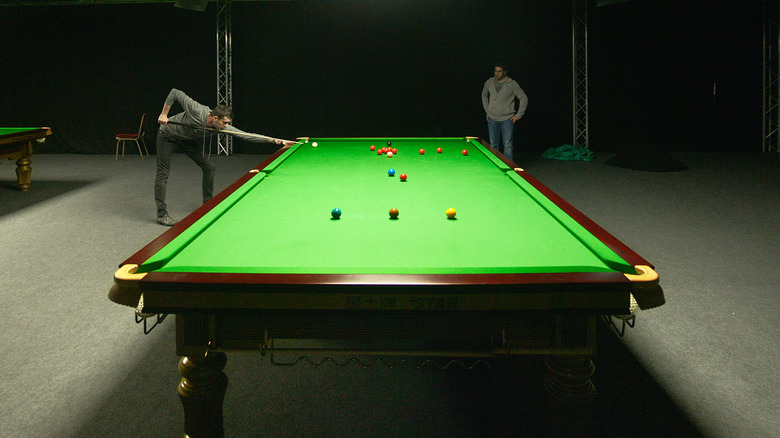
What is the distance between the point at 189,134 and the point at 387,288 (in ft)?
12.9

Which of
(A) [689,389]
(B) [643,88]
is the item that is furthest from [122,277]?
(B) [643,88]

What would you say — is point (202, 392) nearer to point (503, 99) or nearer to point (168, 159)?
point (168, 159)

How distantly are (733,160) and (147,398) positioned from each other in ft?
29.7

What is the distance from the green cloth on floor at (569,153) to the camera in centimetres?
936

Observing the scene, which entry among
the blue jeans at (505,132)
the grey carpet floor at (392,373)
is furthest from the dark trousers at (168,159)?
the blue jeans at (505,132)

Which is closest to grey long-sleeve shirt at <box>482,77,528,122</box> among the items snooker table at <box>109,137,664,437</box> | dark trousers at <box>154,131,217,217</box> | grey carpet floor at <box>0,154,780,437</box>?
grey carpet floor at <box>0,154,780,437</box>

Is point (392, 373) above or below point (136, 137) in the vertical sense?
below

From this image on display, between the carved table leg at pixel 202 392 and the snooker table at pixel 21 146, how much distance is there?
17.1ft

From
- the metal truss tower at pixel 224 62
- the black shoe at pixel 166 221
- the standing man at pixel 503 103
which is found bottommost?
the black shoe at pixel 166 221

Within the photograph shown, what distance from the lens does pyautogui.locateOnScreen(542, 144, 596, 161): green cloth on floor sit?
368 inches

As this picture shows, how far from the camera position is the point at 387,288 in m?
1.50

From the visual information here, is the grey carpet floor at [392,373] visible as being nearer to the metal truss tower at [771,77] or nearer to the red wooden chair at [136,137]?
the red wooden chair at [136,137]

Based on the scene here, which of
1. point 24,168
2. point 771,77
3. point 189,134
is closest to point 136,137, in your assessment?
point 24,168

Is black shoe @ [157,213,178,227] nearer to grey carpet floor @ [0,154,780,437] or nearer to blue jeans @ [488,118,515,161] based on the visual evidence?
grey carpet floor @ [0,154,780,437]
